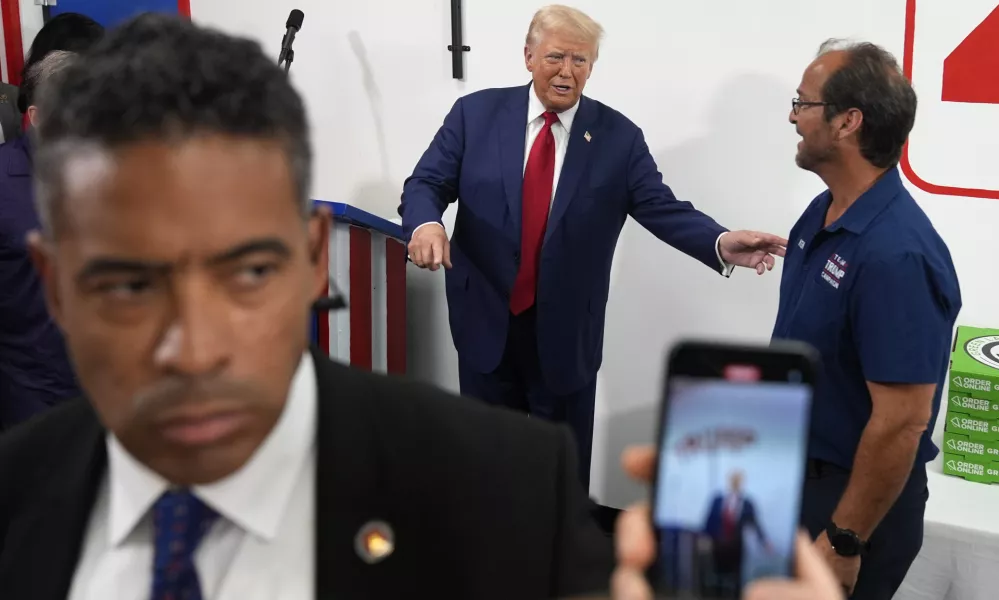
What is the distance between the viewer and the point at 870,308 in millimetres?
1728

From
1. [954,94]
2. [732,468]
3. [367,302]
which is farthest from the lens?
[367,302]

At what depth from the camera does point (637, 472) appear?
72 cm

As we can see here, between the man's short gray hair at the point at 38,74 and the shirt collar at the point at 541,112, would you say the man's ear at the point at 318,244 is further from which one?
the shirt collar at the point at 541,112

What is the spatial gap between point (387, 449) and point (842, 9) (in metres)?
2.41

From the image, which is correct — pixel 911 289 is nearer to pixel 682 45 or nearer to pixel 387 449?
pixel 387 449

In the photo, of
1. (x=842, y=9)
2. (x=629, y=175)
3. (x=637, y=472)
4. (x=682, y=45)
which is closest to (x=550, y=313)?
(x=629, y=175)

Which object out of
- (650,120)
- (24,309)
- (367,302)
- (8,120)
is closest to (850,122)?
(650,120)

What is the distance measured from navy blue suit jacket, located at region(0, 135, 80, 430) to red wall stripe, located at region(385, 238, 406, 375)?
1.14 meters

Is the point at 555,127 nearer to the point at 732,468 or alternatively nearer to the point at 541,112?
the point at 541,112

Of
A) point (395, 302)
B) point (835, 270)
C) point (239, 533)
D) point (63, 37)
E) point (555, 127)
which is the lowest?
point (395, 302)

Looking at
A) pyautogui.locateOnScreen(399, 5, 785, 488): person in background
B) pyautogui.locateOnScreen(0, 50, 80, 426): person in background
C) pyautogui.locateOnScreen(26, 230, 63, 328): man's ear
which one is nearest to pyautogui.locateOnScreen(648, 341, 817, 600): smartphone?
pyautogui.locateOnScreen(26, 230, 63, 328): man's ear

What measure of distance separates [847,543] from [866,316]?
1.43 feet

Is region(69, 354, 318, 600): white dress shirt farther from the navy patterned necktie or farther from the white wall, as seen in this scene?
the white wall

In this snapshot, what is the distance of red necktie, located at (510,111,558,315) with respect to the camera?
106 inches
